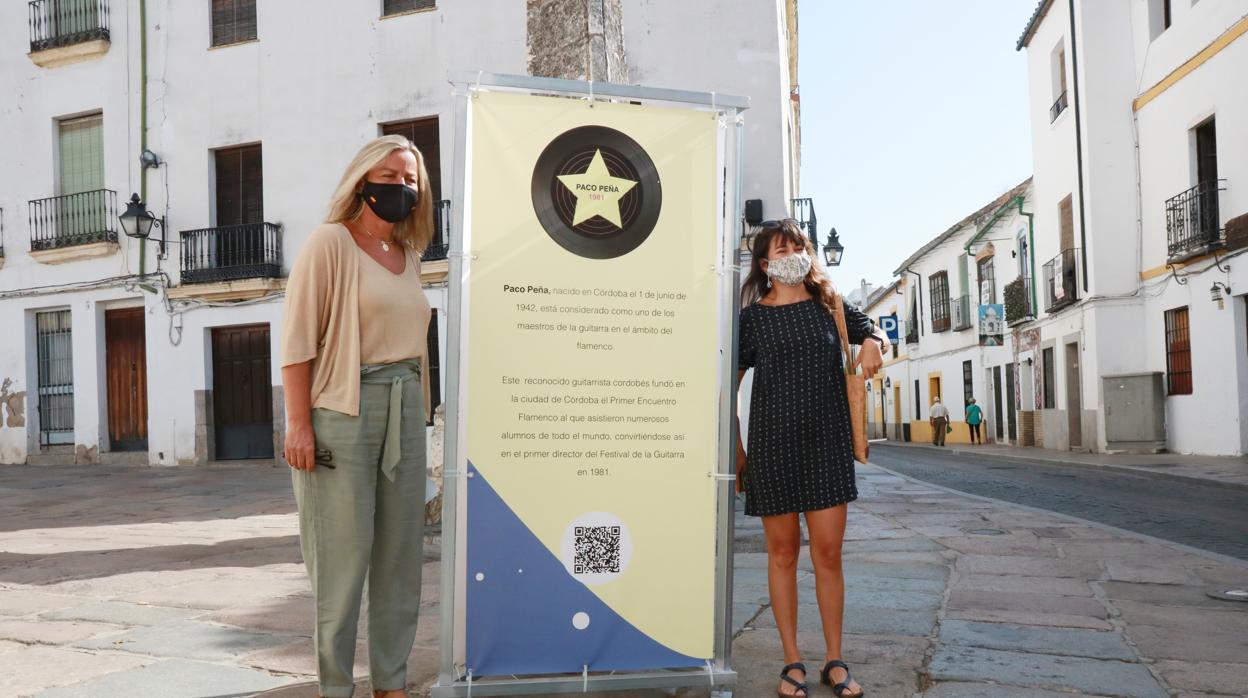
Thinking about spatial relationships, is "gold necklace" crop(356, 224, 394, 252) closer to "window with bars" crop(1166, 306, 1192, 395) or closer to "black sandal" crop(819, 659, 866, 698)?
"black sandal" crop(819, 659, 866, 698)

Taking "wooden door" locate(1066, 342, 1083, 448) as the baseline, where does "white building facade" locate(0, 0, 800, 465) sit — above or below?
above

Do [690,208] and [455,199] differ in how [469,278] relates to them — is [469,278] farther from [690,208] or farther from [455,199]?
[690,208]

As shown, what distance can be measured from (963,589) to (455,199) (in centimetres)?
312

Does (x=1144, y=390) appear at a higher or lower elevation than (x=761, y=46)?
lower

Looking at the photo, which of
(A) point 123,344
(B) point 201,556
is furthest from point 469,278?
(A) point 123,344

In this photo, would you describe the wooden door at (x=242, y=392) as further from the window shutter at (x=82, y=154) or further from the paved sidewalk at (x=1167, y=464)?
the paved sidewalk at (x=1167, y=464)

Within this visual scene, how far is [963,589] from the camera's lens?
466 centimetres

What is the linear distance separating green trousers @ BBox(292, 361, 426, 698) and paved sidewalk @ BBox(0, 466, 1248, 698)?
1.39ft

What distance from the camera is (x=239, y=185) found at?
15.2 metres

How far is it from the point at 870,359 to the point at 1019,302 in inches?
887

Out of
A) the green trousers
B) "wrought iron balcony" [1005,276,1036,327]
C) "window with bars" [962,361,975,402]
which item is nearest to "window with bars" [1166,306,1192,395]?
"wrought iron balcony" [1005,276,1036,327]

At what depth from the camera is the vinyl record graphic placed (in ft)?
9.34

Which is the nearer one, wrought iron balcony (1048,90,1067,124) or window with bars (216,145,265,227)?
window with bars (216,145,265,227)

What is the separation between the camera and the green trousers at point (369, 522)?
264 cm
